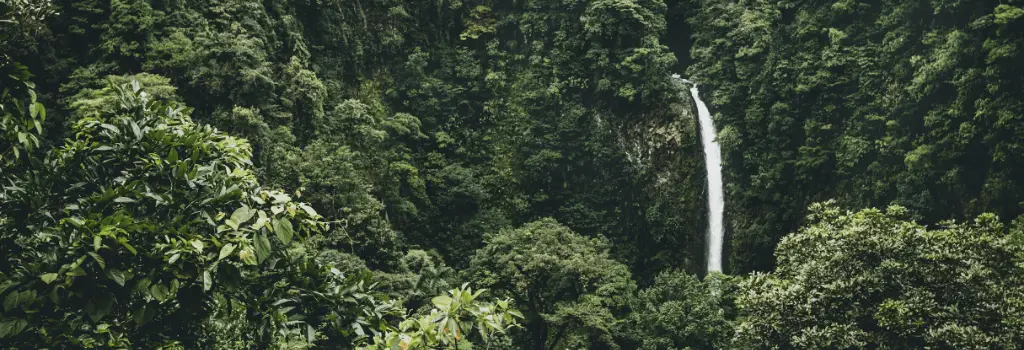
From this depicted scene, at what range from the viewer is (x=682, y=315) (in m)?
15.9

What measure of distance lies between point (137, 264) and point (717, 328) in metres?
13.8

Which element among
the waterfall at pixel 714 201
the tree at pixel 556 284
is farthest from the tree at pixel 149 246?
the waterfall at pixel 714 201

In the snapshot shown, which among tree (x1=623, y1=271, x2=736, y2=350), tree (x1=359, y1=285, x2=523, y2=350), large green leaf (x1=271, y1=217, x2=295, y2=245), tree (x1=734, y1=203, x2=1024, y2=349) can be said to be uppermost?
large green leaf (x1=271, y1=217, x2=295, y2=245)

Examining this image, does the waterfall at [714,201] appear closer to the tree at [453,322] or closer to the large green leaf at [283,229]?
the tree at [453,322]

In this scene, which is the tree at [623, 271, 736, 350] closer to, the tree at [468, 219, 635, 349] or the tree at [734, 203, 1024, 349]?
the tree at [468, 219, 635, 349]

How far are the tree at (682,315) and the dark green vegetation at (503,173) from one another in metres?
0.07

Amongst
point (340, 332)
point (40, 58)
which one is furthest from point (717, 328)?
point (40, 58)

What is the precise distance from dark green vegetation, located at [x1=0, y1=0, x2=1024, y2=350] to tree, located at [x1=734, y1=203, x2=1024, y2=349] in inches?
1.7

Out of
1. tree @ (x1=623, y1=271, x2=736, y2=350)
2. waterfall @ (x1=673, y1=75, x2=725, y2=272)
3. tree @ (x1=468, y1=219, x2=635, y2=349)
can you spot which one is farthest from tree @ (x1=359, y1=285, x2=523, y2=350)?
waterfall @ (x1=673, y1=75, x2=725, y2=272)

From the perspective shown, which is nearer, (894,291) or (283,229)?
(283,229)

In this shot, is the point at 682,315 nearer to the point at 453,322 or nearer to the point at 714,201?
the point at 714,201

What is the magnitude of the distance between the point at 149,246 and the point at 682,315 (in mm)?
13728

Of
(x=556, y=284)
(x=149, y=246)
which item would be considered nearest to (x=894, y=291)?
(x=556, y=284)

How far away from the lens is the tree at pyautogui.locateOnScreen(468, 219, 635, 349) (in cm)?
1688
